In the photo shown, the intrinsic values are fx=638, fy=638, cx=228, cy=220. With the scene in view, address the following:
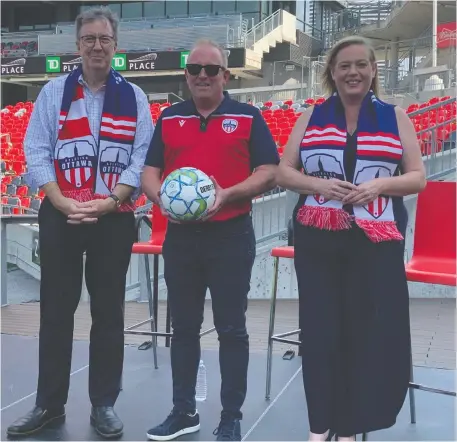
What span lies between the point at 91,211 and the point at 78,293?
46 cm

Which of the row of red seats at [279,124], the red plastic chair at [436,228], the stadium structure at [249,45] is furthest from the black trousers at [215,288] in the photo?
the stadium structure at [249,45]

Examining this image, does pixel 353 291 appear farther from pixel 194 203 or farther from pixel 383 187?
pixel 194 203

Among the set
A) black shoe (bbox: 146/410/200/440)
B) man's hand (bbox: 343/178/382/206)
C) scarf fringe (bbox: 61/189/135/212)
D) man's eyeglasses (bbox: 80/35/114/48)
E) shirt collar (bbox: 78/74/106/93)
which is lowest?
black shoe (bbox: 146/410/200/440)

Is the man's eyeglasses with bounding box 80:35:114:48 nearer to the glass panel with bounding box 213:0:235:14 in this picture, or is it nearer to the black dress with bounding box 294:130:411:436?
the black dress with bounding box 294:130:411:436

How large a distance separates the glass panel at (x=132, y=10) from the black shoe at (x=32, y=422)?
2898cm

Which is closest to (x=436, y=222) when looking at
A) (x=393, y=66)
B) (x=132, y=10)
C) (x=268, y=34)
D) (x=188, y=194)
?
(x=188, y=194)

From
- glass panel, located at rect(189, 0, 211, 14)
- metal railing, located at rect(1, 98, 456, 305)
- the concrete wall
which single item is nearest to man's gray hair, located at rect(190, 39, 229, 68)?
metal railing, located at rect(1, 98, 456, 305)

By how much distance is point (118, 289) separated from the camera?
10.0ft

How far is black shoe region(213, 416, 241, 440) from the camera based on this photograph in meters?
2.84

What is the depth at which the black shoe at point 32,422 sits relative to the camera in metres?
2.96

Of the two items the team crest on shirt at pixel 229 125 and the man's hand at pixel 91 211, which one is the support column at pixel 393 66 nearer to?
the team crest on shirt at pixel 229 125

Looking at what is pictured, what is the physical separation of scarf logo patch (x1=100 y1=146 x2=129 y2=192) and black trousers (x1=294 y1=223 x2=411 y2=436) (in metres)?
0.93

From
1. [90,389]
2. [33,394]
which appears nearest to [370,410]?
[90,389]

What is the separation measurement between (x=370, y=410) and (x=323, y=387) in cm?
21
